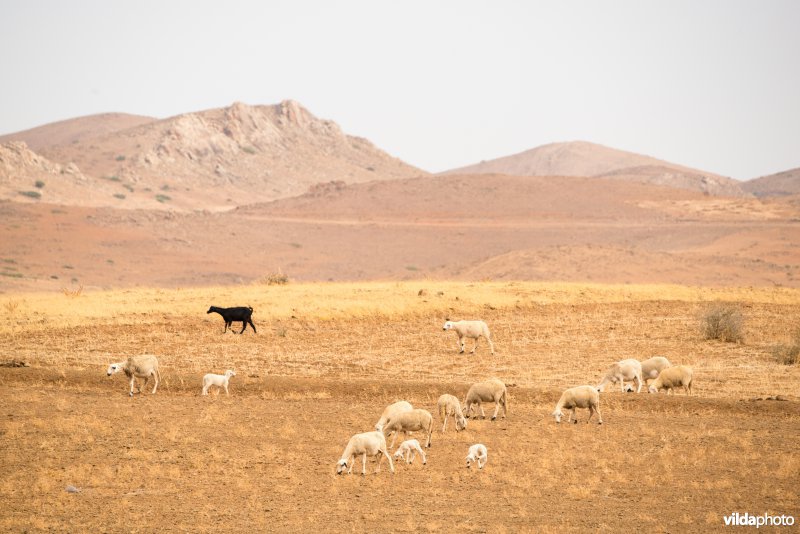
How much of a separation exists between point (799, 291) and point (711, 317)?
19997mm

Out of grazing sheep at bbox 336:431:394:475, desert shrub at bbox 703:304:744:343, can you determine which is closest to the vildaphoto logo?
grazing sheep at bbox 336:431:394:475

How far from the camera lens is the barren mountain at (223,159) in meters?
141

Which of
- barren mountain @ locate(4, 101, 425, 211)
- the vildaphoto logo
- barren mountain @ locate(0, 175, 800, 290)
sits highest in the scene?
barren mountain @ locate(4, 101, 425, 211)

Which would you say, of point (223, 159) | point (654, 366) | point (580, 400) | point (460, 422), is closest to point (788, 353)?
point (654, 366)

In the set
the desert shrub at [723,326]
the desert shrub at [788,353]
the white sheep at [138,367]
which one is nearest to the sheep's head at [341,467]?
the white sheep at [138,367]

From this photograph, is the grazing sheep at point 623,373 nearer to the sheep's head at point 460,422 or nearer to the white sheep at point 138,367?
the sheep's head at point 460,422

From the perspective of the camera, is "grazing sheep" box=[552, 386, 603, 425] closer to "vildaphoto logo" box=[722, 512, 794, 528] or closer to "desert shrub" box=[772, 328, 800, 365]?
"vildaphoto logo" box=[722, 512, 794, 528]

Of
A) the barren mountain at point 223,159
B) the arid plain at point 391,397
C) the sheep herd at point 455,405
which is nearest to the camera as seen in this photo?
the arid plain at point 391,397

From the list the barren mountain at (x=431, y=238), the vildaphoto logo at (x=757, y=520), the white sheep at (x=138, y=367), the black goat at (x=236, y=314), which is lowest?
the vildaphoto logo at (x=757, y=520)

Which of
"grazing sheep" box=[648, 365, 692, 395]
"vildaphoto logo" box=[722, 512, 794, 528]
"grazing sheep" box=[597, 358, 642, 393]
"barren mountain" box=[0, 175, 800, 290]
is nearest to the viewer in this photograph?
"vildaphoto logo" box=[722, 512, 794, 528]

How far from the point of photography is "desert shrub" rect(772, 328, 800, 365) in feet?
94.7

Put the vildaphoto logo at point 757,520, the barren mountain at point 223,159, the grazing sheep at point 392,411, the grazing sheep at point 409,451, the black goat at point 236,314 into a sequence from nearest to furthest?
the vildaphoto logo at point 757,520, the grazing sheep at point 409,451, the grazing sheep at point 392,411, the black goat at point 236,314, the barren mountain at point 223,159

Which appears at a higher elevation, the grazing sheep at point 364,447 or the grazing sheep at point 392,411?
the grazing sheep at point 392,411

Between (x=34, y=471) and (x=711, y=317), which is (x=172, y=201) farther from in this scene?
(x=34, y=471)
